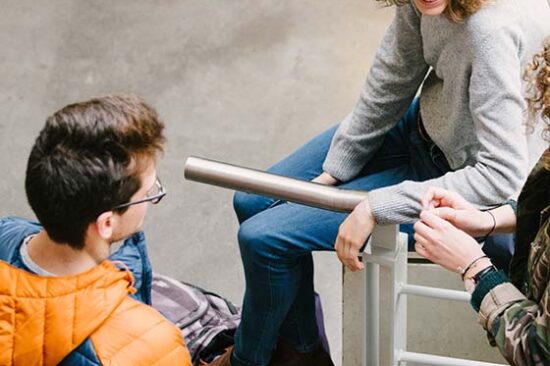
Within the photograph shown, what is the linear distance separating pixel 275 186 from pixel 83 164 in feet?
1.12

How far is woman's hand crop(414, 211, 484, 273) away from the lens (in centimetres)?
186

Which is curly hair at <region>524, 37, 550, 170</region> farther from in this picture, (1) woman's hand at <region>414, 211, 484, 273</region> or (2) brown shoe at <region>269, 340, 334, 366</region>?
(2) brown shoe at <region>269, 340, 334, 366</region>

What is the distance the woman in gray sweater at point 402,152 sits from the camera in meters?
2.08

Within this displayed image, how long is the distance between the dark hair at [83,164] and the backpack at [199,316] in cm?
91

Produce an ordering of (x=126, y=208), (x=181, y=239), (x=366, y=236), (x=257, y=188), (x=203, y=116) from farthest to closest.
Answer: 1. (x=203, y=116)
2. (x=181, y=239)
3. (x=366, y=236)
4. (x=126, y=208)
5. (x=257, y=188)

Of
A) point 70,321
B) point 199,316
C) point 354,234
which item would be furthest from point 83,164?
point 199,316

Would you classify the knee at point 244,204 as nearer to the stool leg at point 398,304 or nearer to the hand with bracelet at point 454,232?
the stool leg at point 398,304

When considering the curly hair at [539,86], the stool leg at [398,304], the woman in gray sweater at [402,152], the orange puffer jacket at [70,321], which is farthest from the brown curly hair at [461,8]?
the orange puffer jacket at [70,321]

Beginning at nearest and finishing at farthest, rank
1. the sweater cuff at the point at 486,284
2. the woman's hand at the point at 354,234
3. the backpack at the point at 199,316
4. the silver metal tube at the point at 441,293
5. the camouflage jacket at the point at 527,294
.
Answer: the camouflage jacket at the point at 527,294, the sweater cuff at the point at 486,284, the woman's hand at the point at 354,234, the silver metal tube at the point at 441,293, the backpack at the point at 199,316

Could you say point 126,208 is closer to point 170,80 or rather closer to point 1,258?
point 1,258

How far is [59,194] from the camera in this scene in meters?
1.84

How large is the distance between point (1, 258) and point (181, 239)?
4.97ft

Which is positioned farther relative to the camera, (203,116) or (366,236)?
(203,116)

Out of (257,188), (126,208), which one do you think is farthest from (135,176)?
(257,188)
